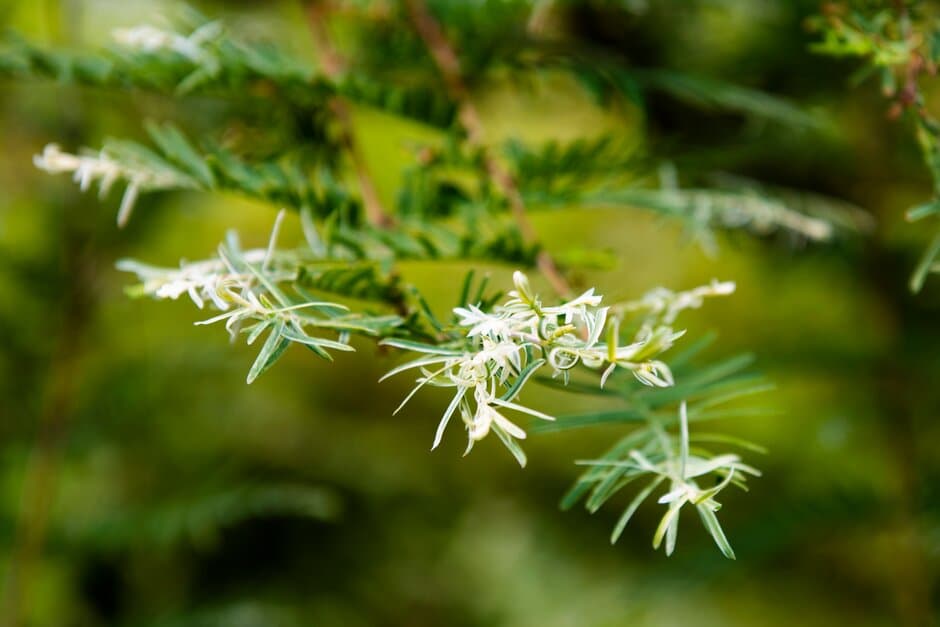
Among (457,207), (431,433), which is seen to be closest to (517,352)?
(457,207)

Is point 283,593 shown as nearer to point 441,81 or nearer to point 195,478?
point 195,478

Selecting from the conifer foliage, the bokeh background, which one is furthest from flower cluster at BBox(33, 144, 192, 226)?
the bokeh background

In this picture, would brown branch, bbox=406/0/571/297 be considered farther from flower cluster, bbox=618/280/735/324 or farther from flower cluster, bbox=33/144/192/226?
flower cluster, bbox=33/144/192/226

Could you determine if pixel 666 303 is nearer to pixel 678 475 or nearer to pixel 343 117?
pixel 678 475

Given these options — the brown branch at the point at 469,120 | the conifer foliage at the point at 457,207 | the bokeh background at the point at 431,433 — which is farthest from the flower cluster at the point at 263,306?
the bokeh background at the point at 431,433

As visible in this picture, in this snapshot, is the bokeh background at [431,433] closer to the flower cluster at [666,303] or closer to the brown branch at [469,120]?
the brown branch at [469,120]

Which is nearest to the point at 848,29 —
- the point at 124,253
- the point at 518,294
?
the point at 518,294
